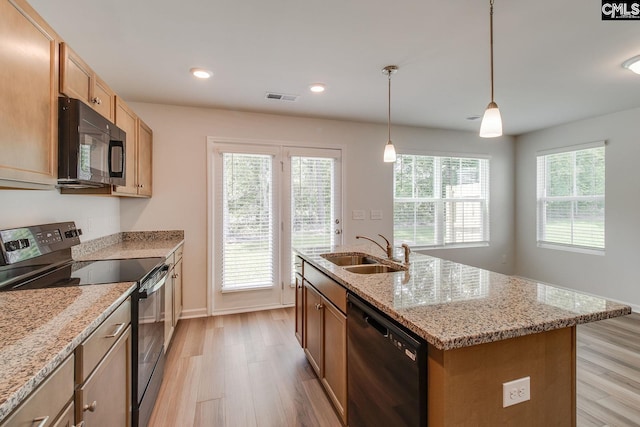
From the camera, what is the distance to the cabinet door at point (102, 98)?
1899 millimetres

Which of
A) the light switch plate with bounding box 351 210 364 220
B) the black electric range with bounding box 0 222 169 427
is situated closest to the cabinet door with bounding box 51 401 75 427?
the black electric range with bounding box 0 222 169 427

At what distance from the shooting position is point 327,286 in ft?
6.43

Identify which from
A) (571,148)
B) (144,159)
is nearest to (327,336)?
(144,159)

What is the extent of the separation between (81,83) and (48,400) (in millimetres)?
1656

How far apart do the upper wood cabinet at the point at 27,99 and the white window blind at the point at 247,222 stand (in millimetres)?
2203

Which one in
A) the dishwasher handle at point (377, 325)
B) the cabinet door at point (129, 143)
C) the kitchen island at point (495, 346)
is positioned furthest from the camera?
the cabinet door at point (129, 143)

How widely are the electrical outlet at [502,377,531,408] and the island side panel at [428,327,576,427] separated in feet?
0.05

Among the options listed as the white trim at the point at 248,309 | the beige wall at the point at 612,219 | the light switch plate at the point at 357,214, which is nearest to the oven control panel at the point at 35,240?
the white trim at the point at 248,309

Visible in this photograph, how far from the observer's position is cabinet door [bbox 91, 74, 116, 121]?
1.90 meters

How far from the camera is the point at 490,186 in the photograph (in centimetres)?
504

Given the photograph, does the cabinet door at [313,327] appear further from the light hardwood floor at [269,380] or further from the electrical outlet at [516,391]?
the electrical outlet at [516,391]

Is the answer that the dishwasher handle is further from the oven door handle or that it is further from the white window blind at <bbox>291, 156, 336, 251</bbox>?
the white window blind at <bbox>291, 156, 336, 251</bbox>

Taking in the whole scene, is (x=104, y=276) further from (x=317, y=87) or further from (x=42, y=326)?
(x=317, y=87)

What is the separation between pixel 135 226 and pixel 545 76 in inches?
173
